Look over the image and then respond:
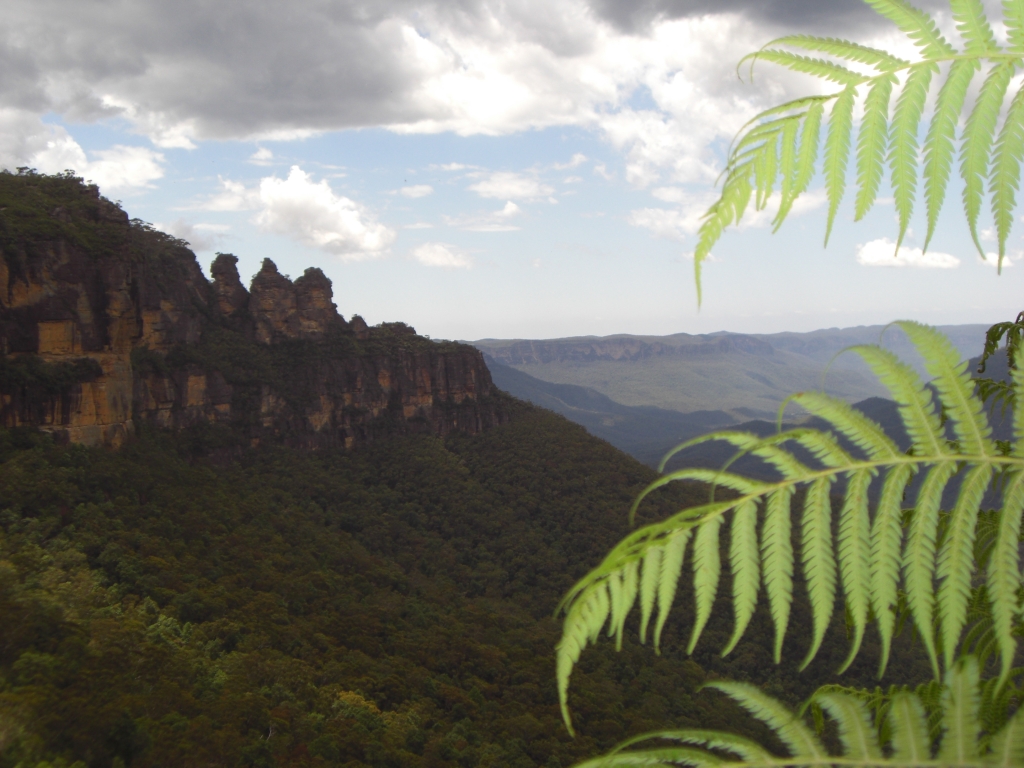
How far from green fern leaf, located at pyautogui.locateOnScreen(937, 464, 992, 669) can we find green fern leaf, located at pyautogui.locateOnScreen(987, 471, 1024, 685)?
4 cm

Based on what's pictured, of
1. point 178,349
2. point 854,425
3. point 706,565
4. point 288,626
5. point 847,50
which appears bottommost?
point 288,626

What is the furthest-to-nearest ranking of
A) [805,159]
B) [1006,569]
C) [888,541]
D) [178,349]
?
[178,349], [805,159], [888,541], [1006,569]

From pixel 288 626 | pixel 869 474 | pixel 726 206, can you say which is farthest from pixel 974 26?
pixel 288 626

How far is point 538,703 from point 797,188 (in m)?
21.6

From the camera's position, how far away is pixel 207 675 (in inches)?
613

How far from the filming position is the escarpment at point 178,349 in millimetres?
25875

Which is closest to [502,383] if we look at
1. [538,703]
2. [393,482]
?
[393,482]

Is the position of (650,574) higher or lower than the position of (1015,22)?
lower

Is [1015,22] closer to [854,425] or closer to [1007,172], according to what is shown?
[1007,172]

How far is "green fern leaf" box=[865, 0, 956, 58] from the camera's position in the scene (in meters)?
1.46

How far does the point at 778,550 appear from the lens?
136cm

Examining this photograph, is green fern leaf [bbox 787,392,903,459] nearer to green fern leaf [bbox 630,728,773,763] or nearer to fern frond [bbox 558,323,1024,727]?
fern frond [bbox 558,323,1024,727]

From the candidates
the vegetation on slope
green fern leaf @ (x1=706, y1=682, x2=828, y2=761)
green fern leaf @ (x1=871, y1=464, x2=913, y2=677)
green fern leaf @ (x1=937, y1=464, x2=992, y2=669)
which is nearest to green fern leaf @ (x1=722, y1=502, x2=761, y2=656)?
green fern leaf @ (x1=706, y1=682, x2=828, y2=761)

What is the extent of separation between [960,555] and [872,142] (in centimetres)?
92
